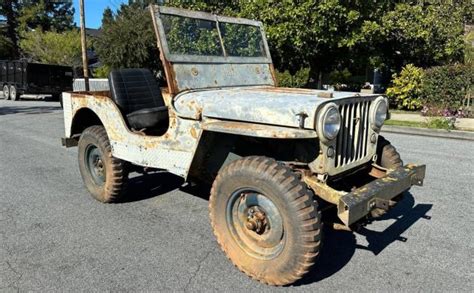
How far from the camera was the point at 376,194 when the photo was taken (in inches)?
116

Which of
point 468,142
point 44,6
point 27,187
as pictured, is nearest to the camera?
point 27,187

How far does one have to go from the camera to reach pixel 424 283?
300 centimetres

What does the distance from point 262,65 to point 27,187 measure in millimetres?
3565

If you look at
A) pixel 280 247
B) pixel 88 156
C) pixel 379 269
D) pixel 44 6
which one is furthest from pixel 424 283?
pixel 44 6

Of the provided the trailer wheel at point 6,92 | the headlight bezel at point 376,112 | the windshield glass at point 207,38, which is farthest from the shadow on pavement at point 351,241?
the trailer wheel at point 6,92

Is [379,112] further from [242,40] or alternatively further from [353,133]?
[242,40]

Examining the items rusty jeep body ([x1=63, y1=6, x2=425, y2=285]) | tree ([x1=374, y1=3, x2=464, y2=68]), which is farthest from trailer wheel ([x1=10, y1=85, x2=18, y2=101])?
rusty jeep body ([x1=63, y1=6, x2=425, y2=285])

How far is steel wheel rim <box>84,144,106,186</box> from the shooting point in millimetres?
4816

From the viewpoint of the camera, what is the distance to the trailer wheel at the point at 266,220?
2.75 meters

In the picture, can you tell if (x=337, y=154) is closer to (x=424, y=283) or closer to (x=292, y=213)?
(x=292, y=213)

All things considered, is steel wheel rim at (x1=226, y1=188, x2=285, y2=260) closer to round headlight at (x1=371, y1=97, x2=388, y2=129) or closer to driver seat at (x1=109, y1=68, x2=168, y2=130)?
round headlight at (x1=371, y1=97, x2=388, y2=129)

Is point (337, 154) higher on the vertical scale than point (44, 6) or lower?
lower

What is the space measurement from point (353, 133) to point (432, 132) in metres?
7.75

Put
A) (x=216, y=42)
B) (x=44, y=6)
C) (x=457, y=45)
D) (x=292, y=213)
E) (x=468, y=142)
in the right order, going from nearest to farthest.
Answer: (x=292, y=213) < (x=216, y=42) < (x=468, y=142) < (x=457, y=45) < (x=44, y=6)
